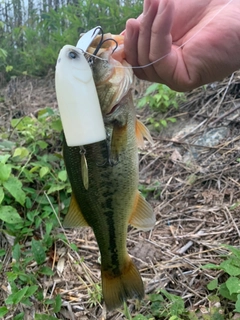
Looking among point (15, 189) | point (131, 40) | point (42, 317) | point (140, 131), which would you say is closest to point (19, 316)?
point (42, 317)

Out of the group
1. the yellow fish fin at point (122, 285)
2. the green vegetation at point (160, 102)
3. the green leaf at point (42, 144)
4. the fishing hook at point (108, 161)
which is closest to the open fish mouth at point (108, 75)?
the fishing hook at point (108, 161)

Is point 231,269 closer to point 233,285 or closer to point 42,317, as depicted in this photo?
point 233,285

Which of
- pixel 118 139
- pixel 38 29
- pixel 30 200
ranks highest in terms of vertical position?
pixel 118 139

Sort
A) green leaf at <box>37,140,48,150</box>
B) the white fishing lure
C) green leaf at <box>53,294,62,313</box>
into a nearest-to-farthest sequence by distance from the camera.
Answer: the white fishing lure < green leaf at <box>53,294,62,313</box> < green leaf at <box>37,140,48,150</box>

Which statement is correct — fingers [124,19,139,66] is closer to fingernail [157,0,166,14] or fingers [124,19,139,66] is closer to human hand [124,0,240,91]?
human hand [124,0,240,91]

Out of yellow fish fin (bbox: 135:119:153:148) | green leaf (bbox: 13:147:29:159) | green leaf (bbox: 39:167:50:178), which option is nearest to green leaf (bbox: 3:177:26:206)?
green leaf (bbox: 39:167:50:178)

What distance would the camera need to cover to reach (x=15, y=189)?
277 cm

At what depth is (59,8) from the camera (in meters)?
6.59

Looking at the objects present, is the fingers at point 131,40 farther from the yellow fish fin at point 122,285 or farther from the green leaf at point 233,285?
the green leaf at point 233,285

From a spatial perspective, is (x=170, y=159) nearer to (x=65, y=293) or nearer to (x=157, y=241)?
(x=157, y=241)

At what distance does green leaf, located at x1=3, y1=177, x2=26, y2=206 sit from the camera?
274cm

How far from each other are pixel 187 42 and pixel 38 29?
19.4 ft

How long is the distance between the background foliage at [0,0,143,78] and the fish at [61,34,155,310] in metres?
4.77

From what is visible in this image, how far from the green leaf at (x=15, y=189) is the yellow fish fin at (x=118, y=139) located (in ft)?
4.67
